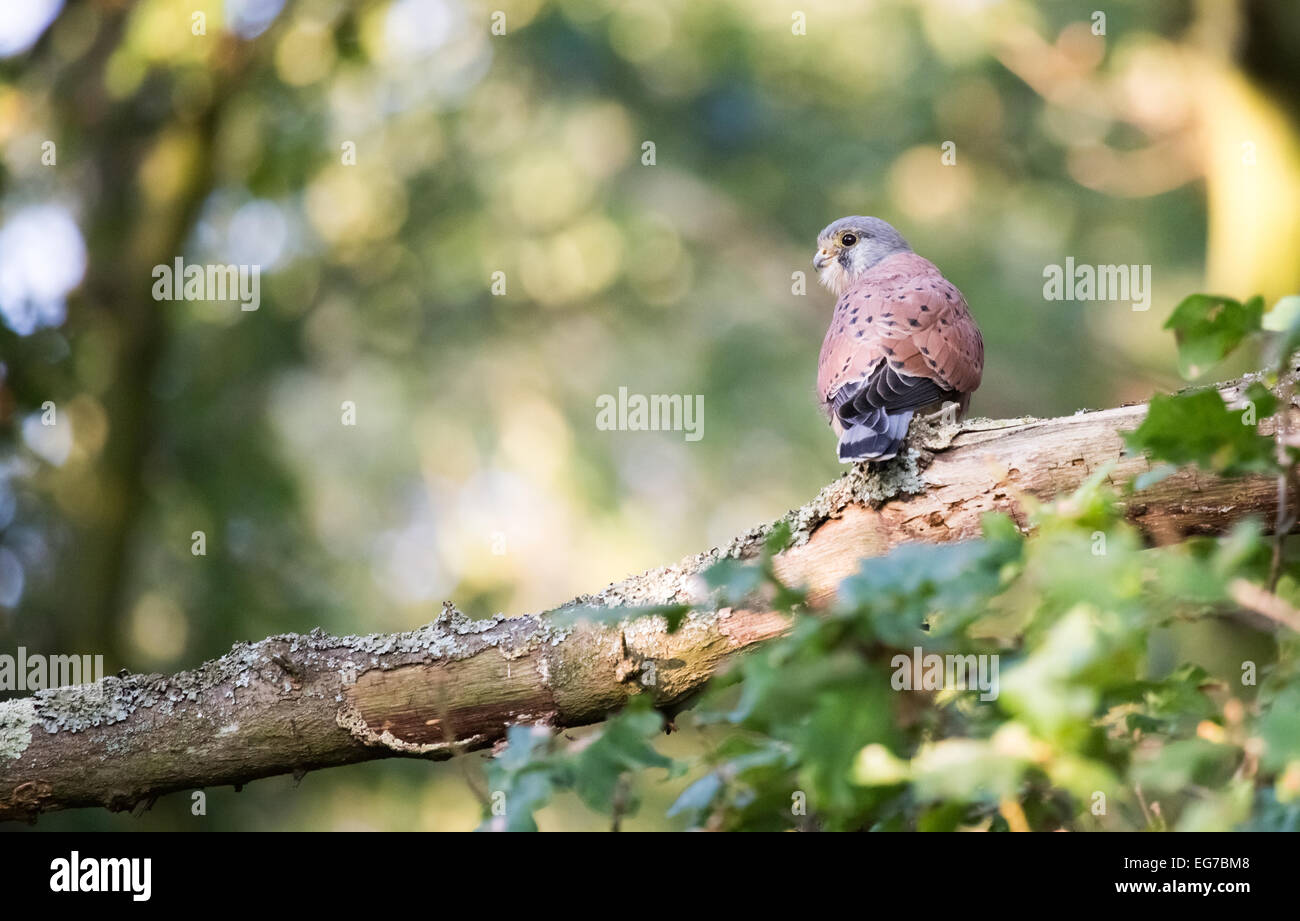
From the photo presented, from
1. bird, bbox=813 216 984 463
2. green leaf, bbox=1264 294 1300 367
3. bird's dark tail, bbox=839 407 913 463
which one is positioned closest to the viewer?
green leaf, bbox=1264 294 1300 367

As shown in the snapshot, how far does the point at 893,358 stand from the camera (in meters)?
3.73

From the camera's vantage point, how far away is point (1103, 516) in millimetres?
1135

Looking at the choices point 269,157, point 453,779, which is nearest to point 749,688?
point 269,157

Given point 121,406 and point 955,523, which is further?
point 121,406

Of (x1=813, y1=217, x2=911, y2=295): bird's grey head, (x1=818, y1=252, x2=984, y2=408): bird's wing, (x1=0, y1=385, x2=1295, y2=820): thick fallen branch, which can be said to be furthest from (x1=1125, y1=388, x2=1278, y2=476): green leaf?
(x1=813, y1=217, x2=911, y2=295): bird's grey head

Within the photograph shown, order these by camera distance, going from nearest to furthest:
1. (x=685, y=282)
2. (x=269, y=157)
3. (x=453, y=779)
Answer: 1. (x=269, y=157)
2. (x=453, y=779)
3. (x=685, y=282)

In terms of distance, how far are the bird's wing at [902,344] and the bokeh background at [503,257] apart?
3.15m

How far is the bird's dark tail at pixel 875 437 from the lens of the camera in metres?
2.87

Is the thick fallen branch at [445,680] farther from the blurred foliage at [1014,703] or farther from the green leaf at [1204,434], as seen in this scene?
the green leaf at [1204,434]

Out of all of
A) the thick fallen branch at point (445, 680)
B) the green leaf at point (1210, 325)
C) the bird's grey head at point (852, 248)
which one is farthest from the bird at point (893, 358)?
the green leaf at point (1210, 325)

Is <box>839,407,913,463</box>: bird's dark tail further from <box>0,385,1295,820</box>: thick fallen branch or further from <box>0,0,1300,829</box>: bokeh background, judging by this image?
<box>0,0,1300,829</box>: bokeh background

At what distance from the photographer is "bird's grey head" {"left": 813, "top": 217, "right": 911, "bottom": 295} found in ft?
17.6

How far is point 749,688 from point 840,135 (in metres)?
9.24
